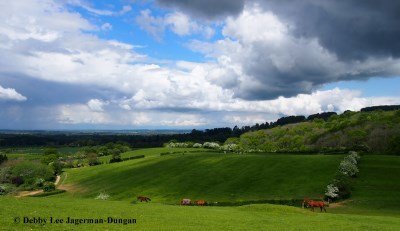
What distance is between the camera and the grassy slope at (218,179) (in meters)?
81.3

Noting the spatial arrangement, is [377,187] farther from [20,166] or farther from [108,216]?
[20,166]

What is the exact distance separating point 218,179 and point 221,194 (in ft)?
44.2

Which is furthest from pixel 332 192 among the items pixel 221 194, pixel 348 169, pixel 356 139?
pixel 356 139

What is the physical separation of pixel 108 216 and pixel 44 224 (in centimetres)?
653

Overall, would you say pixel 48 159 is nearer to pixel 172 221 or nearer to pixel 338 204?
pixel 338 204

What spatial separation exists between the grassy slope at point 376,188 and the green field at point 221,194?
0.14m

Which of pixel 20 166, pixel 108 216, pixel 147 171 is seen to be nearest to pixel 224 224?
pixel 108 216

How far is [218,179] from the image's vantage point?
97625 millimetres

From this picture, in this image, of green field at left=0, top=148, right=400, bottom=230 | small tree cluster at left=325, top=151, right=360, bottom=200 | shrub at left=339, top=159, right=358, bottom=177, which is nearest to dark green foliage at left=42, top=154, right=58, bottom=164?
green field at left=0, top=148, right=400, bottom=230

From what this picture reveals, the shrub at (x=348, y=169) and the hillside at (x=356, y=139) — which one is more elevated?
the hillside at (x=356, y=139)

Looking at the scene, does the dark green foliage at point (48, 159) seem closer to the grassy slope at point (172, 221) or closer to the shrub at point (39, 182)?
the shrub at point (39, 182)

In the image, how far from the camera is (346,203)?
215 ft

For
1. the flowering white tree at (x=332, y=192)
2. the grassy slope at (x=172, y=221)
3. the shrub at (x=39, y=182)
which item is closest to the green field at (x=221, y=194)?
the grassy slope at (x=172, y=221)

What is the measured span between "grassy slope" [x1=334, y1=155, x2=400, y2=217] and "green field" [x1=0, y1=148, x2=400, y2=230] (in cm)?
14
